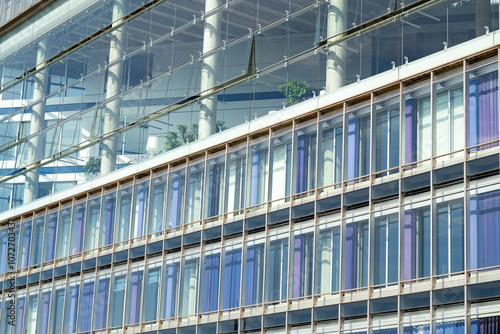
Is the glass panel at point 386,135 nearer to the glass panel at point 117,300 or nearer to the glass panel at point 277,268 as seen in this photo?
the glass panel at point 277,268

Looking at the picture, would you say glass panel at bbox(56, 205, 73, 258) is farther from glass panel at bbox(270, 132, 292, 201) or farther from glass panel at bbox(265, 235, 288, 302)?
glass panel at bbox(265, 235, 288, 302)

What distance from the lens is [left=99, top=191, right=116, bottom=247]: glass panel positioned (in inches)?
1590

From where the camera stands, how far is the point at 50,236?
1736 inches

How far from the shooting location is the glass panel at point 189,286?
1389 inches

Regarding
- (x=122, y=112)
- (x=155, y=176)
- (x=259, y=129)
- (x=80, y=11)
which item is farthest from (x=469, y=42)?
(x=80, y=11)

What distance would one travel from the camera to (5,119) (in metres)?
50.9

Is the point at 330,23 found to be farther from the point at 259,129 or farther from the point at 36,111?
the point at 36,111

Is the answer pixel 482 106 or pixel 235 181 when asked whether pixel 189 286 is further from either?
pixel 482 106

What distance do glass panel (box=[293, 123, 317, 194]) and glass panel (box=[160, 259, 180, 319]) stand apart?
6608mm

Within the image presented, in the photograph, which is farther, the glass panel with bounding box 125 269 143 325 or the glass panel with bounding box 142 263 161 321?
the glass panel with bounding box 125 269 143 325

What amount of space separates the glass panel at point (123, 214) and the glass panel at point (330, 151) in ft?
35.2

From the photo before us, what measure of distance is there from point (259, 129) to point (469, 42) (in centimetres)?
912

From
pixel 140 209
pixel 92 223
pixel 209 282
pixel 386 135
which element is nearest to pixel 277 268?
pixel 209 282

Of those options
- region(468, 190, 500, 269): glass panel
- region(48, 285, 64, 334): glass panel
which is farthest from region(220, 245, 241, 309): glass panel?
region(48, 285, 64, 334): glass panel
